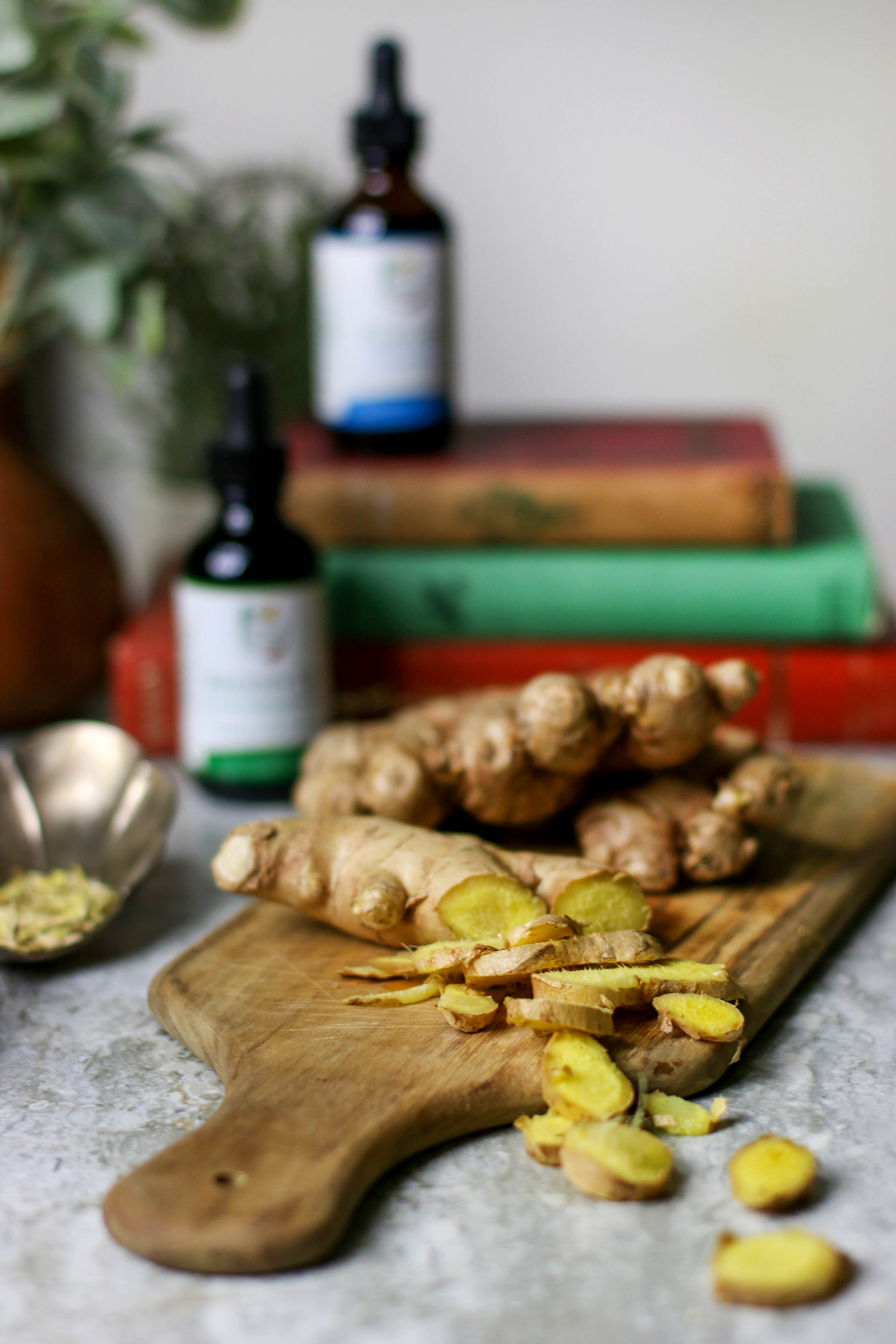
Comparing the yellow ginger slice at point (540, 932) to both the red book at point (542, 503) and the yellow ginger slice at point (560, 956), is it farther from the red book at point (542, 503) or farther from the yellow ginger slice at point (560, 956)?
the red book at point (542, 503)

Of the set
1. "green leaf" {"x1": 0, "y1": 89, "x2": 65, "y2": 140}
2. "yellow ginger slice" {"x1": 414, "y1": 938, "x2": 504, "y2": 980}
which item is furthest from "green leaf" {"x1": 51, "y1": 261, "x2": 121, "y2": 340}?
"yellow ginger slice" {"x1": 414, "y1": 938, "x2": 504, "y2": 980}

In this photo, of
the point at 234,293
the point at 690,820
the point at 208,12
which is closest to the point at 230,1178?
the point at 690,820

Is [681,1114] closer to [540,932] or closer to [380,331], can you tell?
[540,932]

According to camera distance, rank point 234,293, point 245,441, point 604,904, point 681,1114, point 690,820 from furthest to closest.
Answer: point 234,293 < point 245,441 < point 690,820 < point 604,904 < point 681,1114

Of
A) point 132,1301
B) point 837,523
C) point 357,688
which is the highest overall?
point 837,523

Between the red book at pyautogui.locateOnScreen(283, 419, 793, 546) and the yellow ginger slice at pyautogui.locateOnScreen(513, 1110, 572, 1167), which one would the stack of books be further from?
the yellow ginger slice at pyautogui.locateOnScreen(513, 1110, 572, 1167)

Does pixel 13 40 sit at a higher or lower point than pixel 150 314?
higher

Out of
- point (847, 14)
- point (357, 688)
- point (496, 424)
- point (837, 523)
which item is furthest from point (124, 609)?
point (847, 14)

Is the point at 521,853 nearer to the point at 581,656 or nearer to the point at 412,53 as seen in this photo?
the point at 581,656
